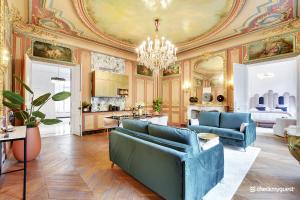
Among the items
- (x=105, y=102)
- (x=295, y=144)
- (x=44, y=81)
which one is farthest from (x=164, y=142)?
(x=44, y=81)

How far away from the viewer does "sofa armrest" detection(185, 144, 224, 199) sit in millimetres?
1694

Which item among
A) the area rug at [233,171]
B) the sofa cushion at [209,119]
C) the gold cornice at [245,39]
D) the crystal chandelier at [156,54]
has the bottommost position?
the area rug at [233,171]

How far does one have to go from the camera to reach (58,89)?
35.1 ft

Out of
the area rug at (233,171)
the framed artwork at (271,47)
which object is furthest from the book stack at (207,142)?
the framed artwork at (271,47)

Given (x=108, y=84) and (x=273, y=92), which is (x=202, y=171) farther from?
(x=273, y=92)

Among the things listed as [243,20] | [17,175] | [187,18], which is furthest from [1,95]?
[243,20]

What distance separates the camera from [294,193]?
220 centimetres

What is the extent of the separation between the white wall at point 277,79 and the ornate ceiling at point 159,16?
14.2ft

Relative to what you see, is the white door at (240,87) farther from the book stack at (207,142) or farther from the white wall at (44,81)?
the white wall at (44,81)

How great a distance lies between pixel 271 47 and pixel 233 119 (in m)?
2.89

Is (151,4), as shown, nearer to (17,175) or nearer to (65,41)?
(65,41)

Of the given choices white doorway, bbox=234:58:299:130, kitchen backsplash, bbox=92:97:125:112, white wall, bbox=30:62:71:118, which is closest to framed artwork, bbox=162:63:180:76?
kitchen backsplash, bbox=92:97:125:112

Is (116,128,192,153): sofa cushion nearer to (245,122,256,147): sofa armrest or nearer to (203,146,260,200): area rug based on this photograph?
(203,146,260,200): area rug

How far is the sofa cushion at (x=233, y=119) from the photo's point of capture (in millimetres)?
4359
